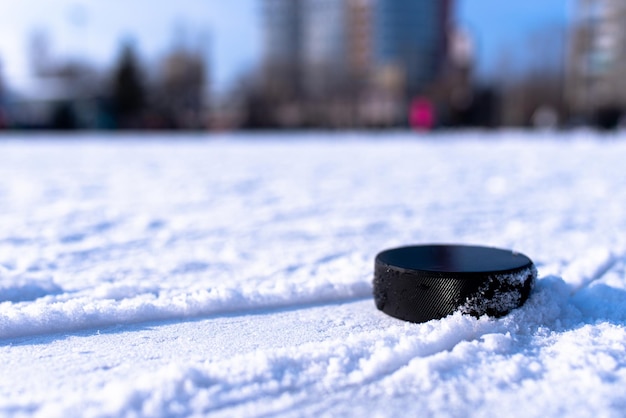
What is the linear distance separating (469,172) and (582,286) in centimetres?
730

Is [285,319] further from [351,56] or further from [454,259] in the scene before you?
[351,56]

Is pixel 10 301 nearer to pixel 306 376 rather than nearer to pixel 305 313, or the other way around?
pixel 305 313

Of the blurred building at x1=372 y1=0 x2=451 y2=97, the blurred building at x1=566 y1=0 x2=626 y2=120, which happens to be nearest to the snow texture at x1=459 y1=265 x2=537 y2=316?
the blurred building at x1=566 y1=0 x2=626 y2=120

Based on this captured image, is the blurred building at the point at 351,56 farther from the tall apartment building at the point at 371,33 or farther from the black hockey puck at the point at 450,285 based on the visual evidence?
the black hockey puck at the point at 450,285

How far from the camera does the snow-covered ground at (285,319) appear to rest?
74.4 inches

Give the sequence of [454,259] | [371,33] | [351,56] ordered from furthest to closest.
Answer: [351,56], [371,33], [454,259]

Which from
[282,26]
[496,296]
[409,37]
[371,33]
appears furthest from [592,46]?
[496,296]

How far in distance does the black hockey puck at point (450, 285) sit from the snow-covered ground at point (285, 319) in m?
0.07

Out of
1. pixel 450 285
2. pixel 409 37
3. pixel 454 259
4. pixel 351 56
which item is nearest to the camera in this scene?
pixel 450 285

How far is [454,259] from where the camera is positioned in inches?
107

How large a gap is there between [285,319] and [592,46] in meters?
71.4

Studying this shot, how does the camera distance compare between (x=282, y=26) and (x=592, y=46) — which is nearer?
(x=592, y=46)

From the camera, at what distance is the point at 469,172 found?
1024 cm

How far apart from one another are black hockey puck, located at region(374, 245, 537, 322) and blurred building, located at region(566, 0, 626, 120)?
62448mm
